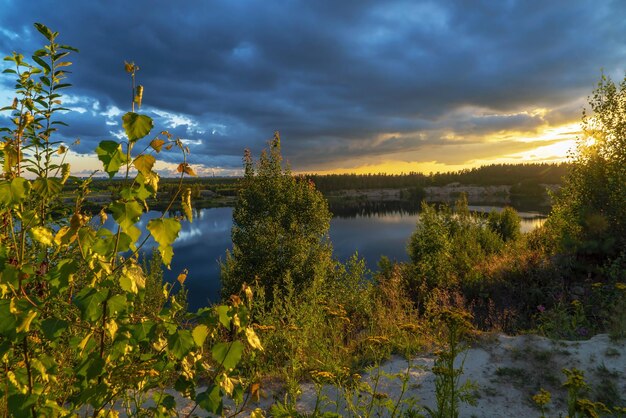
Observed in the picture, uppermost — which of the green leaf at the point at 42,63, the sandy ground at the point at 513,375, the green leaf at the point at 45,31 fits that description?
the green leaf at the point at 45,31

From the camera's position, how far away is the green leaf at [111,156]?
1612mm

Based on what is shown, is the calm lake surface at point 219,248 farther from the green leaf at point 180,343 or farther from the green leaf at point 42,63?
the green leaf at point 180,343

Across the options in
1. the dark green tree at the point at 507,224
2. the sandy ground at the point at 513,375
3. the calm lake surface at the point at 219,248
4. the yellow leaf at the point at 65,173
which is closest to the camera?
the yellow leaf at the point at 65,173

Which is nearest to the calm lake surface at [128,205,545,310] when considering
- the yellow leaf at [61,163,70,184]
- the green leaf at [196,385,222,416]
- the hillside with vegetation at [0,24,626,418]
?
the hillside with vegetation at [0,24,626,418]

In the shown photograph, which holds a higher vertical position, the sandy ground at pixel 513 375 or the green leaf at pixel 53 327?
the green leaf at pixel 53 327

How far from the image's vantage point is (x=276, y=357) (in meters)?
5.48

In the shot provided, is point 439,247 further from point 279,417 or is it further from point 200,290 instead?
point 200,290

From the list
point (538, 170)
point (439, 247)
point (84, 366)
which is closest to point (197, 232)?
point (439, 247)

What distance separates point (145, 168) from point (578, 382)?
332cm

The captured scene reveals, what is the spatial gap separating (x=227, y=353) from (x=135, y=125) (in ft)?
3.60

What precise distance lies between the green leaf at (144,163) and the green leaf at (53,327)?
78 cm

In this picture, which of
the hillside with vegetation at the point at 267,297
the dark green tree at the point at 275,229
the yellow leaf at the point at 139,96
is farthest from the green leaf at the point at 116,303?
the dark green tree at the point at 275,229

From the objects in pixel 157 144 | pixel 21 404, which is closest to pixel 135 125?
pixel 157 144

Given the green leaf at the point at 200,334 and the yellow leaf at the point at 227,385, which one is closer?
the green leaf at the point at 200,334
